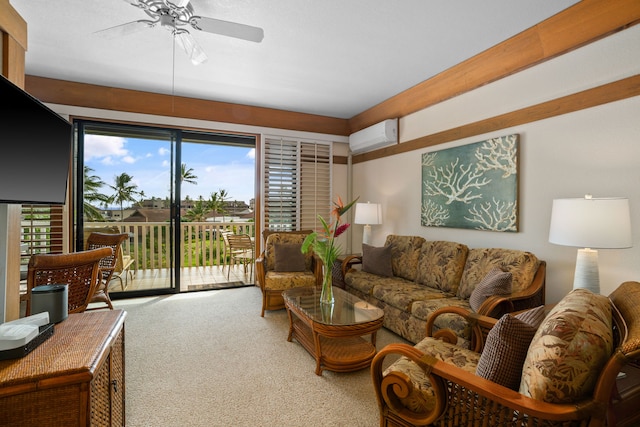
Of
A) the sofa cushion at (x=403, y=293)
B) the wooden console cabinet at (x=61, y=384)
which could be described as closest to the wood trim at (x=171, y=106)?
the sofa cushion at (x=403, y=293)

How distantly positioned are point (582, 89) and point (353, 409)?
115 inches

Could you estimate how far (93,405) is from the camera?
1201 mm

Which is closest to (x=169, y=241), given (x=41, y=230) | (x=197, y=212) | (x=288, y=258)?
(x=41, y=230)

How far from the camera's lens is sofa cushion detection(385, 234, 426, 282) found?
3691 mm

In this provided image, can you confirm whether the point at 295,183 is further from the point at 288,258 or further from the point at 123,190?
the point at 123,190

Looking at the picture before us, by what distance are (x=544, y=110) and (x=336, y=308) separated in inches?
97.8

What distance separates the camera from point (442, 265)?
3.28 metres

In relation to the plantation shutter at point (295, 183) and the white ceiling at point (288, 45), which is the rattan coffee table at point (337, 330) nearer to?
the plantation shutter at point (295, 183)

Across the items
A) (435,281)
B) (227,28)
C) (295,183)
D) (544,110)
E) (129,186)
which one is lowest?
(435,281)

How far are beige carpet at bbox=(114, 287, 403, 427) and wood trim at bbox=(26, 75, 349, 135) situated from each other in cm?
272

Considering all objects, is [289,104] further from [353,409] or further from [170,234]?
[353,409]

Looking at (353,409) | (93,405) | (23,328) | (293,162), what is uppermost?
(293,162)

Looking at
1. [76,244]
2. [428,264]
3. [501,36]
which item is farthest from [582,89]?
[76,244]

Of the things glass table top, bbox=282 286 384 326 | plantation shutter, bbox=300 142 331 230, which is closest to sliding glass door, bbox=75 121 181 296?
plantation shutter, bbox=300 142 331 230
